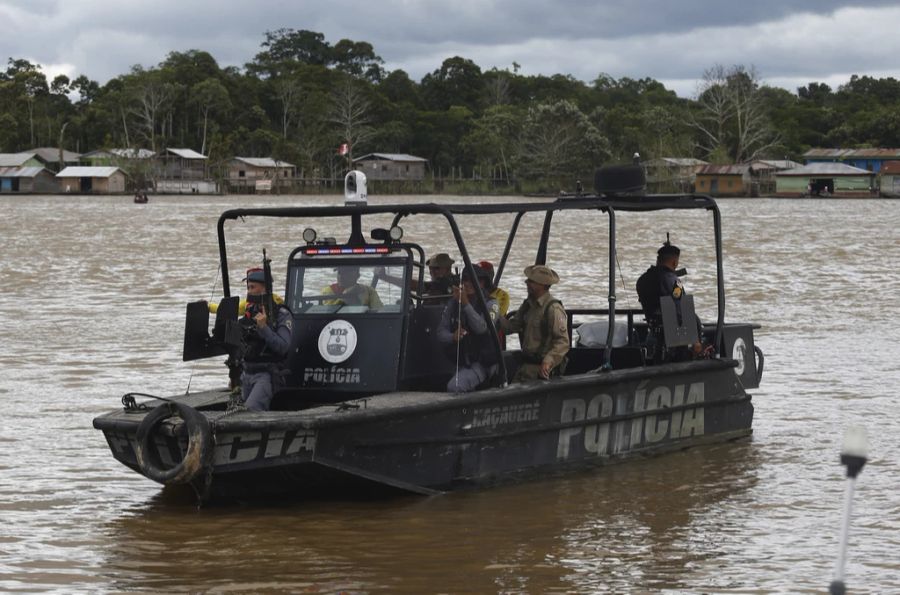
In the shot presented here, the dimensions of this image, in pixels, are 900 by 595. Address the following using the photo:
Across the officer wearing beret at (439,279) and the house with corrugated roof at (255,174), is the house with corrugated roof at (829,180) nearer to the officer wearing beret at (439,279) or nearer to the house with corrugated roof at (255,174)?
the house with corrugated roof at (255,174)

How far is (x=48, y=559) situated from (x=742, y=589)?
→ 3.79 meters

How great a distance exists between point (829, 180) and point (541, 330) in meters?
106

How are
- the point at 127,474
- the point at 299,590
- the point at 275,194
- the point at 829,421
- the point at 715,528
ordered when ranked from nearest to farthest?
the point at 299,590
the point at 715,528
the point at 127,474
the point at 829,421
the point at 275,194

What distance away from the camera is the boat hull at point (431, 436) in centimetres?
919

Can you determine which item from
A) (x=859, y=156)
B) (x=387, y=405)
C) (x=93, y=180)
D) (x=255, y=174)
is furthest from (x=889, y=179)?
(x=387, y=405)

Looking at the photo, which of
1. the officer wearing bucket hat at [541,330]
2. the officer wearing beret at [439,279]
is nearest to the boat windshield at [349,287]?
the officer wearing beret at [439,279]

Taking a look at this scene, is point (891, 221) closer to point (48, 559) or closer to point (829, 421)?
point (829, 421)

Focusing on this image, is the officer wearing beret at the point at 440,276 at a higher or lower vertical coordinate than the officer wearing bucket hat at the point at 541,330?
higher

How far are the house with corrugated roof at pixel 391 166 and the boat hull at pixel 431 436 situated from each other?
118207mm

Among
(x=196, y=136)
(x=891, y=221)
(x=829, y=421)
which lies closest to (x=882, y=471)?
(x=829, y=421)

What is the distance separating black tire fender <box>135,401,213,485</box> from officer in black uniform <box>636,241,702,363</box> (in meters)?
4.17

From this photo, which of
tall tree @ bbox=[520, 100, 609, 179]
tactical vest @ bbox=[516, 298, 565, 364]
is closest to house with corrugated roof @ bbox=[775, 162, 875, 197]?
tall tree @ bbox=[520, 100, 609, 179]

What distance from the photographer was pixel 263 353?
32.9 ft

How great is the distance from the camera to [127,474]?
36.8ft
